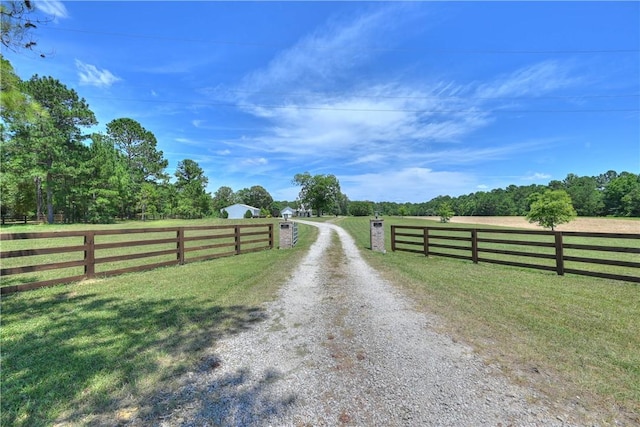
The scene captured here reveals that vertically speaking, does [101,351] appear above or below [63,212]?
below

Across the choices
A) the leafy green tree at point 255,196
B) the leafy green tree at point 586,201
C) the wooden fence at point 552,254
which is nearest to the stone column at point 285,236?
the wooden fence at point 552,254

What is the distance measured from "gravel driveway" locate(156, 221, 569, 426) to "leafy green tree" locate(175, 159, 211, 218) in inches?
2090

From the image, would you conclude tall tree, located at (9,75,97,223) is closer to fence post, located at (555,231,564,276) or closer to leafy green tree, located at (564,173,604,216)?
fence post, located at (555,231,564,276)

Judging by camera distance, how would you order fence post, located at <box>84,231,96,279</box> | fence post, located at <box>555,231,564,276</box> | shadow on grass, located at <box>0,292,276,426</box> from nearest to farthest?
shadow on grass, located at <box>0,292,276,426</box> < fence post, located at <box>84,231,96,279</box> < fence post, located at <box>555,231,564,276</box>

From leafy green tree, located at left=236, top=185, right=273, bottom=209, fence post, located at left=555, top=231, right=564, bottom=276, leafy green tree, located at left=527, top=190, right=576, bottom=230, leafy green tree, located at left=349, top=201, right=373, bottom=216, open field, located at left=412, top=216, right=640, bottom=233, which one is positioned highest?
leafy green tree, located at left=236, top=185, right=273, bottom=209

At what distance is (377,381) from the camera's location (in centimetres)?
263

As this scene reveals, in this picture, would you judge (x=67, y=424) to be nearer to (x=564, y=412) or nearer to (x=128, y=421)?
(x=128, y=421)

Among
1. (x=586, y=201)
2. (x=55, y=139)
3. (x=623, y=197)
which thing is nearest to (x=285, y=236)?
(x=55, y=139)

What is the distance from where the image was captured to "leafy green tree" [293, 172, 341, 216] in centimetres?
7275

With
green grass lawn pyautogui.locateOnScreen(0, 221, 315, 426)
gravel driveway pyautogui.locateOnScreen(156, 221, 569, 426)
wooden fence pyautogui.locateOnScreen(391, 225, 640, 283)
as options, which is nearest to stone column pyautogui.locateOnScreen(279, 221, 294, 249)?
wooden fence pyautogui.locateOnScreen(391, 225, 640, 283)

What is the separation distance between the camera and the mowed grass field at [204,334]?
2.33 meters

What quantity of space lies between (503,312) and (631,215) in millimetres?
88455

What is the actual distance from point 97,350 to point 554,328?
5863 mm

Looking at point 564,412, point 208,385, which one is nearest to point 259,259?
point 208,385
